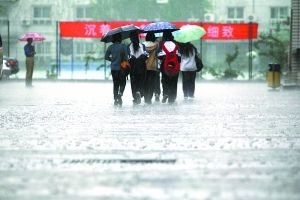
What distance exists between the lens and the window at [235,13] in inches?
2245

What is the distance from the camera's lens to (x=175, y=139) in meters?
11.0

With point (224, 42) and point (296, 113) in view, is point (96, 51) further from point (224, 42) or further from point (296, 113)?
point (296, 113)

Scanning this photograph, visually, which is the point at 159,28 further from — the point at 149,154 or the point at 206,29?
the point at 206,29

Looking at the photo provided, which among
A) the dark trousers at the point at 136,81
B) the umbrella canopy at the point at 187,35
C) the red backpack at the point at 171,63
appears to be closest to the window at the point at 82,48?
the umbrella canopy at the point at 187,35

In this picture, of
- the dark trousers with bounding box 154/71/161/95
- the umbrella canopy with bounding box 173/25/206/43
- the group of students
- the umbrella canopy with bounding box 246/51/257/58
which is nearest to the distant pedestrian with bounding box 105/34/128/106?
the group of students

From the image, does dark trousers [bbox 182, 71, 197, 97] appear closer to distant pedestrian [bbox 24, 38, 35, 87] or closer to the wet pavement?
the wet pavement

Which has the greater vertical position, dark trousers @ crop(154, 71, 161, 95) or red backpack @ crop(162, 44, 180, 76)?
red backpack @ crop(162, 44, 180, 76)

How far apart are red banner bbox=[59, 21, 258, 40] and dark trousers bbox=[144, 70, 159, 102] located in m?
18.1

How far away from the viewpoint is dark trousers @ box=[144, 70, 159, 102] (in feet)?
64.3

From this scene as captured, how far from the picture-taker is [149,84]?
65.2 feet

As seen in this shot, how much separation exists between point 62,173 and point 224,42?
34804mm

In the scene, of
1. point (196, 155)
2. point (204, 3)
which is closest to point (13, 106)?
point (196, 155)

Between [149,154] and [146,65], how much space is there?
1034 cm

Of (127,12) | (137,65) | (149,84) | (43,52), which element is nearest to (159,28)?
(137,65)
